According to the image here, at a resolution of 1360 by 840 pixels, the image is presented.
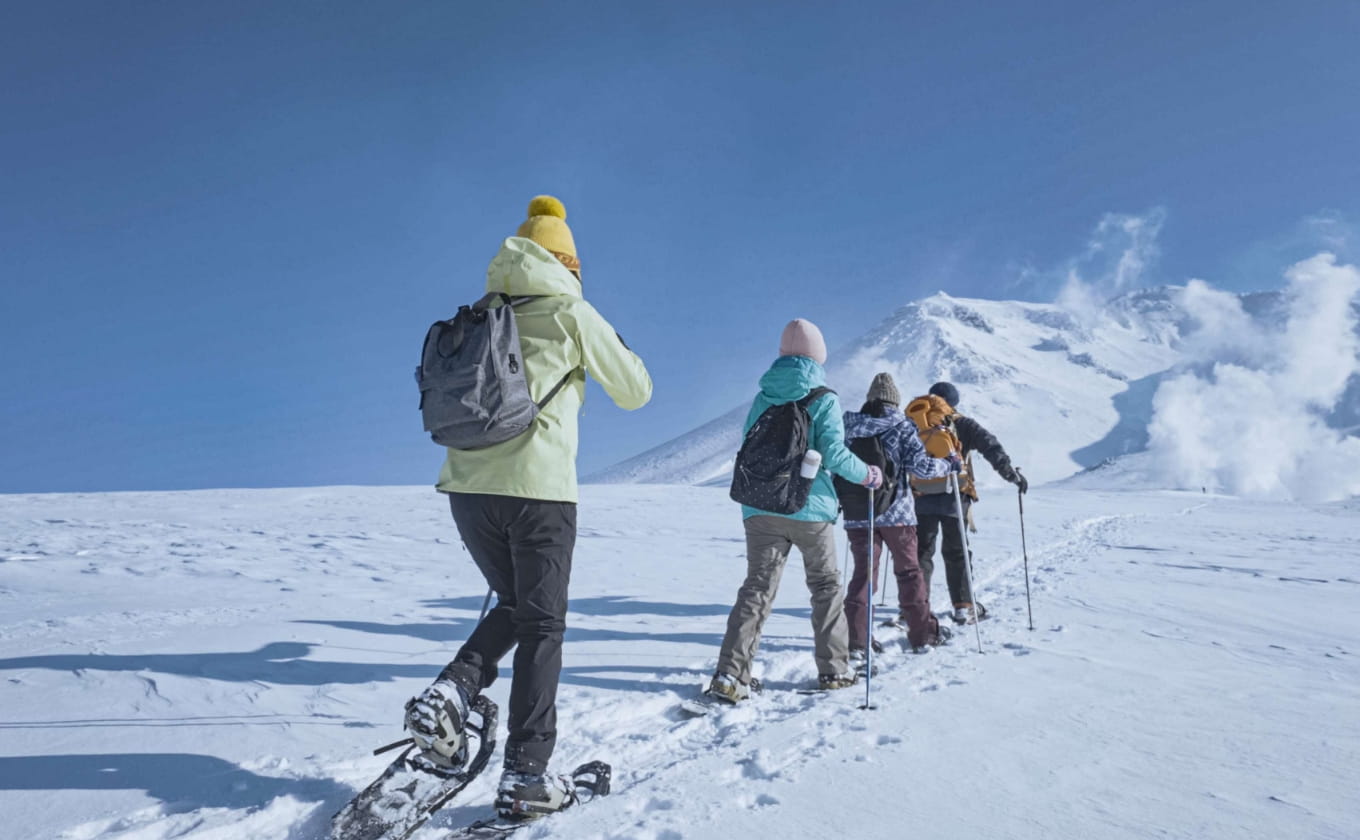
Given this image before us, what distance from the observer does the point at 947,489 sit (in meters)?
5.68

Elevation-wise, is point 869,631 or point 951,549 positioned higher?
point 951,549

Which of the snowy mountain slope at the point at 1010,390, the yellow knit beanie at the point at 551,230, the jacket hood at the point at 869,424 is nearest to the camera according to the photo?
the yellow knit beanie at the point at 551,230

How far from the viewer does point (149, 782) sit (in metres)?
2.42

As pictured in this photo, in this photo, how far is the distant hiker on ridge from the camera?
4613 mm

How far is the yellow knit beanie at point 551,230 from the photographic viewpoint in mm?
2785

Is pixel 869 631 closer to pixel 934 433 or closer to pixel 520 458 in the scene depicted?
pixel 520 458

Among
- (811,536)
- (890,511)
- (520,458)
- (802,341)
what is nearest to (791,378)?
(802,341)

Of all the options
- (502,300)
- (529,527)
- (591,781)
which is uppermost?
(502,300)

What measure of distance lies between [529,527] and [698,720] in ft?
5.04

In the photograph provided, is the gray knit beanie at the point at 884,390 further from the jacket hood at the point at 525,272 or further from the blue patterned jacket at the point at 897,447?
the jacket hood at the point at 525,272

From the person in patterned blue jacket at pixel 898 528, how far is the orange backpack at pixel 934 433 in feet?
2.37

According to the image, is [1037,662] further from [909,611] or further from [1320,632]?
[1320,632]

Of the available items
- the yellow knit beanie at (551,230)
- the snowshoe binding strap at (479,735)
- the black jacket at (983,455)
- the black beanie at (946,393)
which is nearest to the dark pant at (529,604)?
the snowshoe binding strap at (479,735)

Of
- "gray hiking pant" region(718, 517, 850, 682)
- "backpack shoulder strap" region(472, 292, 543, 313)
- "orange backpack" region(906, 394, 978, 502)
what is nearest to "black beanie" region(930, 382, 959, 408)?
"orange backpack" region(906, 394, 978, 502)
